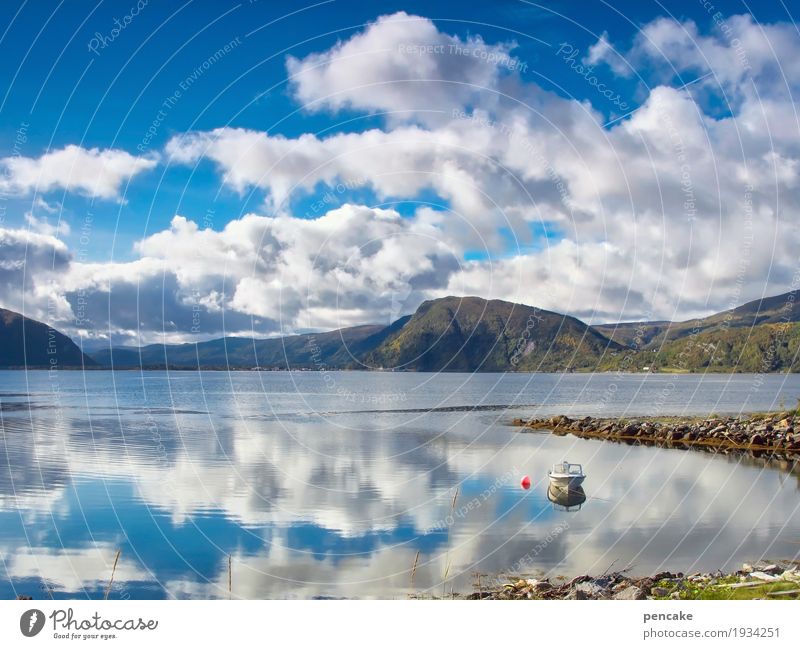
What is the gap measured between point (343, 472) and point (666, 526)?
18776 millimetres

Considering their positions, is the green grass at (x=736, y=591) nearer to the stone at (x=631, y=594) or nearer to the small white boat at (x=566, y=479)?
the stone at (x=631, y=594)

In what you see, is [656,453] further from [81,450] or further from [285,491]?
[81,450]

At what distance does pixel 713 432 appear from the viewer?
6003 cm

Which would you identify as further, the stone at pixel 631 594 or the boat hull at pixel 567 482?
the boat hull at pixel 567 482

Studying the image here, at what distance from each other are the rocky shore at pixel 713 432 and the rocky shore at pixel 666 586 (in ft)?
117

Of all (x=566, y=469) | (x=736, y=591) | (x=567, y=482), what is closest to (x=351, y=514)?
(x=567, y=482)

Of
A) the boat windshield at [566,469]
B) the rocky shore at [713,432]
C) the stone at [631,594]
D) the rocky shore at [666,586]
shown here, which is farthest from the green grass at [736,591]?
the rocky shore at [713,432]

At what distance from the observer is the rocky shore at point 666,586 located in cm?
1424

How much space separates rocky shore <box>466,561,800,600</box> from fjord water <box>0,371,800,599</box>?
1.50m

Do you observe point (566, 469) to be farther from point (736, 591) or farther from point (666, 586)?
point (736, 591)

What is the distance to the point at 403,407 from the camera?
→ 105688 mm

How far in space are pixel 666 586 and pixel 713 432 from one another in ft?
155

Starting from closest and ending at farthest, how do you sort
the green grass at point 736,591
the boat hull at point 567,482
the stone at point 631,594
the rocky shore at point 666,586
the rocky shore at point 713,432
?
the green grass at point 736,591 → the rocky shore at point 666,586 → the stone at point 631,594 → the boat hull at point 567,482 → the rocky shore at point 713,432
